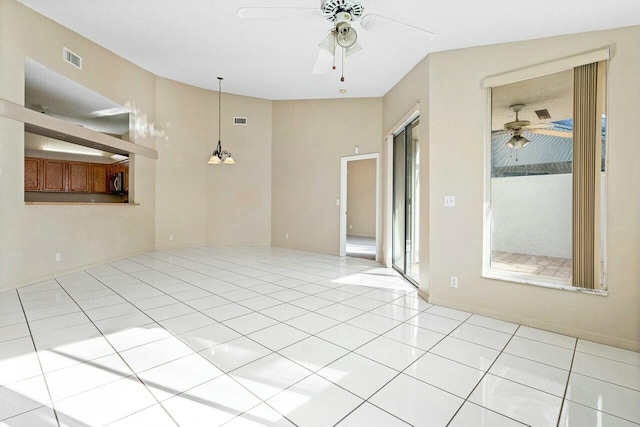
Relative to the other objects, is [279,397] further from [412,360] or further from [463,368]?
[463,368]

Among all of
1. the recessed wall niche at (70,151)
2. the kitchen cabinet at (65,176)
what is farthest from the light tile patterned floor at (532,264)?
the kitchen cabinet at (65,176)

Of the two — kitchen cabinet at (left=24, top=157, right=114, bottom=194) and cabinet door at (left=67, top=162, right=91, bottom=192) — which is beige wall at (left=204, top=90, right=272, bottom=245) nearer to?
kitchen cabinet at (left=24, top=157, right=114, bottom=194)

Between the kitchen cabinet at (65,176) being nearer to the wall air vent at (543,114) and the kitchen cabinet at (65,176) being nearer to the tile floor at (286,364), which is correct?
the tile floor at (286,364)

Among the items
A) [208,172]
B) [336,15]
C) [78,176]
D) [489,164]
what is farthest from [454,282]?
[78,176]

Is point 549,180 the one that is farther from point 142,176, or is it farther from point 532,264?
point 142,176

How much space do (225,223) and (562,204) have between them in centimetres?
663

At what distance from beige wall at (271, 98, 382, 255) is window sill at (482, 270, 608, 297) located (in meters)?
3.61

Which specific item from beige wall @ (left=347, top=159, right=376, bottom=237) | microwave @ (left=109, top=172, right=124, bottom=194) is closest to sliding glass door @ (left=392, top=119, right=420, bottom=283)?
beige wall @ (left=347, top=159, right=376, bottom=237)

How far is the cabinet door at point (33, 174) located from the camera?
7.26 metres

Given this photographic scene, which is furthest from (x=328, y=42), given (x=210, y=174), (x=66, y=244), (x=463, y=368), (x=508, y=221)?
(x=210, y=174)

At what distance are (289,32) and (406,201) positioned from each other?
10.1 feet

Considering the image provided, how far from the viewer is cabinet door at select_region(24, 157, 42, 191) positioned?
7258 millimetres

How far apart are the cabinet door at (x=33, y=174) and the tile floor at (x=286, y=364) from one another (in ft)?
16.8

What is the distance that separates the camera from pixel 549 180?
3.04 m
